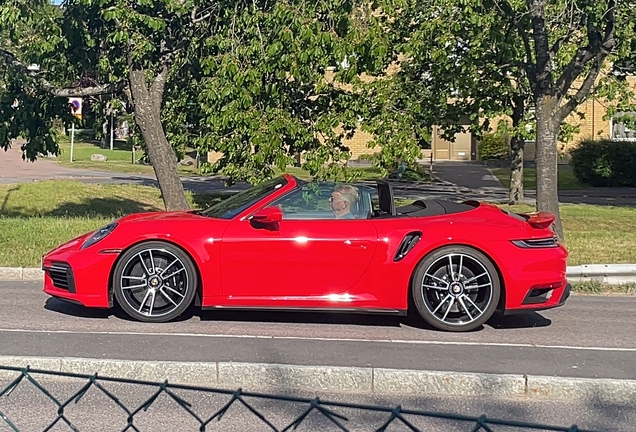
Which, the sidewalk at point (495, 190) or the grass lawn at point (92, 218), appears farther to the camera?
the sidewalk at point (495, 190)

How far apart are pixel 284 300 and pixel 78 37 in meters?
8.86

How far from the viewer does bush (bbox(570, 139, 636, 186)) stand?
31984 millimetres

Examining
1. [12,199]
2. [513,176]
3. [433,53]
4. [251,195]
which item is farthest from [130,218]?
[513,176]

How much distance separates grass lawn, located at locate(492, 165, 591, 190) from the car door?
24330mm

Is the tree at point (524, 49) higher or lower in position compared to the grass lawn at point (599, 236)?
higher

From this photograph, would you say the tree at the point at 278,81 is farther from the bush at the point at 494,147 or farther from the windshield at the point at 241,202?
the bush at the point at 494,147

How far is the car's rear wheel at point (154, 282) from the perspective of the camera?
7289mm

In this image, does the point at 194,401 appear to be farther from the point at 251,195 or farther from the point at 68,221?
the point at 68,221

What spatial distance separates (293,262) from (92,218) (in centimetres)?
1107

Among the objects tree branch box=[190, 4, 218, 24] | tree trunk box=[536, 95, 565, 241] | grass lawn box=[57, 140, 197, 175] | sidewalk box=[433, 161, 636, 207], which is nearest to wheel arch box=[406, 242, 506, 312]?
tree trunk box=[536, 95, 565, 241]

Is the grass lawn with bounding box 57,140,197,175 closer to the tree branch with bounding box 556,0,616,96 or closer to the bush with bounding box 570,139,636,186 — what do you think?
the bush with bounding box 570,139,636,186

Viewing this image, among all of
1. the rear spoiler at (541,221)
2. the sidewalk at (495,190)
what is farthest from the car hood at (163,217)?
the sidewalk at (495,190)

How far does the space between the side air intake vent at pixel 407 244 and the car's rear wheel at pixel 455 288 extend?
0.17 m

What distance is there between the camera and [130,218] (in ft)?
25.3
